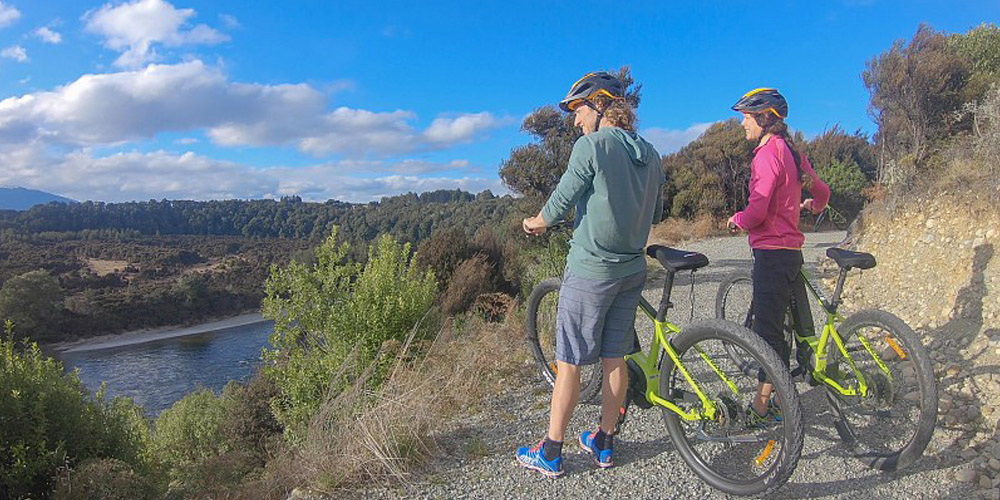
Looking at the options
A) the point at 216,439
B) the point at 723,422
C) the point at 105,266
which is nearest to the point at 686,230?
the point at 216,439

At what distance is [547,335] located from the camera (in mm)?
4559

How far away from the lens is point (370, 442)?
2.79 m

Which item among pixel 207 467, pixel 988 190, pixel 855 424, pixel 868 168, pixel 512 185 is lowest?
pixel 207 467

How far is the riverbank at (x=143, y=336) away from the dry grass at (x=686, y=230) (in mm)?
35355

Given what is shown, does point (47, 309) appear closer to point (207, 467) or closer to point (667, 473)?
point (207, 467)

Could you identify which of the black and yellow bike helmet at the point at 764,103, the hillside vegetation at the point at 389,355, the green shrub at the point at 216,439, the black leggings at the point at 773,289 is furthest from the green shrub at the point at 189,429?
the black and yellow bike helmet at the point at 764,103

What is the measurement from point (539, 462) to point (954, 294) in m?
4.73

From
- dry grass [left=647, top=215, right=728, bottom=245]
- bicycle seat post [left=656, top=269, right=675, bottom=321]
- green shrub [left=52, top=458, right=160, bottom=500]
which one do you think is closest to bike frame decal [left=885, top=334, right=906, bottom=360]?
bicycle seat post [left=656, top=269, right=675, bottom=321]

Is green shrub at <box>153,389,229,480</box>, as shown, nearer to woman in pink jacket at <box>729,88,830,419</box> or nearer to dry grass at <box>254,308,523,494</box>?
dry grass at <box>254,308,523,494</box>

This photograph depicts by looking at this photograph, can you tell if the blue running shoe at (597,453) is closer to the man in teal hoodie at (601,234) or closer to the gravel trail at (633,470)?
the gravel trail at (633,470)

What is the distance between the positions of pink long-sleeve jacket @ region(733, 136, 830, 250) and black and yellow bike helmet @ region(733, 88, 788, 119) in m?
0.16

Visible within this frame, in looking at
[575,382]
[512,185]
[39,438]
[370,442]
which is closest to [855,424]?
[575,382]

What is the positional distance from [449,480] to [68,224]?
5194 inches

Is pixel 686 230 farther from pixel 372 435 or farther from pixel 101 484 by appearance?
pixel 372 435
